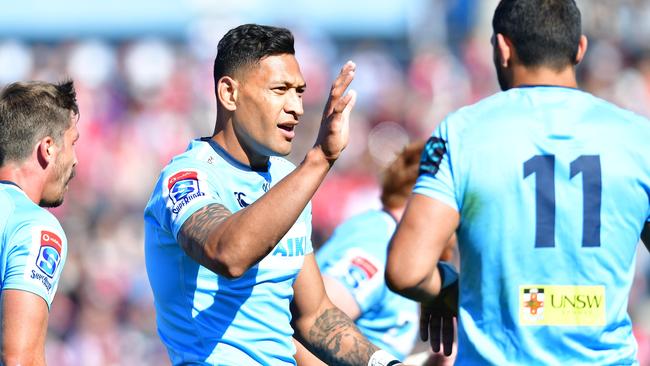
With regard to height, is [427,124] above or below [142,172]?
above

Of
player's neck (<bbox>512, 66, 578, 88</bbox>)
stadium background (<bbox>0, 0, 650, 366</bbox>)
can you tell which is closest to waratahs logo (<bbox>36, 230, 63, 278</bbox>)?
player's neck (<bbox>512, 66, 578, 88</bbox>)

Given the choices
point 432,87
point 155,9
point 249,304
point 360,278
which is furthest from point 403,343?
point 155,9

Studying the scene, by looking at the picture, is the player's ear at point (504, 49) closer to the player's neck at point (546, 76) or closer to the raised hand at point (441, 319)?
the player's neck at point (546, 76)

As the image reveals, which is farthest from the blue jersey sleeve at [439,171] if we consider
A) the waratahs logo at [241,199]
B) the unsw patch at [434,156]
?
the waratahs logo at [241,199]

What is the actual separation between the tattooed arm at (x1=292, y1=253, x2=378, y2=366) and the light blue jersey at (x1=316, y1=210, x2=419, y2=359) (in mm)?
1248

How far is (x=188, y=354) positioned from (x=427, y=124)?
42.3 ft

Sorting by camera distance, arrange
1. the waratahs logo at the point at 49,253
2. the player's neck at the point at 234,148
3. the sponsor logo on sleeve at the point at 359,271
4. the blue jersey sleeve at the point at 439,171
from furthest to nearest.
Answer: the sponsor logo on sleeve at the point at 359,271 → the player's neck at the point at 234,148 → the waratahs logo at the point at 49,253 → the blue jersey sleeve at the point at 439,171

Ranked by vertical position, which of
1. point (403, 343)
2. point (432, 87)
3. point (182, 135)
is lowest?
point (182, 135)

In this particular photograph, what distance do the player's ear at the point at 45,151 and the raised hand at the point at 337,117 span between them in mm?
1360

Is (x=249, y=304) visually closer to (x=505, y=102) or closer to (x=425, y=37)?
(x=505, y=102)

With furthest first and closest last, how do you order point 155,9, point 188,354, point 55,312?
point 155,9
point 55,312
point 188,354

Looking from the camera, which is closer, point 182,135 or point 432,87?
point 432,87

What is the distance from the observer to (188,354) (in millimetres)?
4746

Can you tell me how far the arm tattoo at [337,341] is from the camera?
5.20 meters
